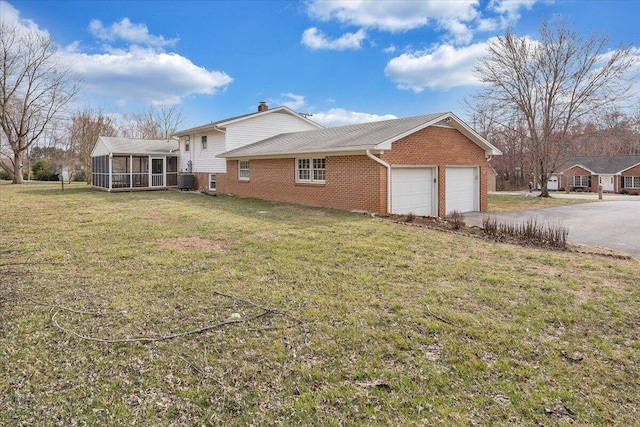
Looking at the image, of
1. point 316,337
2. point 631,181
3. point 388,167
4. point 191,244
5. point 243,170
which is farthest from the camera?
point 631,181

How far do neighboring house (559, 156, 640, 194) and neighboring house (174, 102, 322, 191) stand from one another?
1604 inches

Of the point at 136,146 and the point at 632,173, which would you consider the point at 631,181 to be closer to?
the point at 632,173

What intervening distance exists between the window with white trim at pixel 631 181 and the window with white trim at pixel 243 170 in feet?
163

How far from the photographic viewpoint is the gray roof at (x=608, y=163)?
46.0m

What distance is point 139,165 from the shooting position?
1107 inches

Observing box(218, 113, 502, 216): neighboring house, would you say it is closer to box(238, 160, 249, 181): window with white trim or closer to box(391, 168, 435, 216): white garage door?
box(391, 168, 435, 216): white garage door

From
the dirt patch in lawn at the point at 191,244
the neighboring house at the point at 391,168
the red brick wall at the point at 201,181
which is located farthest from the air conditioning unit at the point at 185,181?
the dirt patch in lawn at the point at 191,244

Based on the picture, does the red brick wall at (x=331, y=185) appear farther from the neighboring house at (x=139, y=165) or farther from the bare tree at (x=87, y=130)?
the bare tree at (x=87, y=130)

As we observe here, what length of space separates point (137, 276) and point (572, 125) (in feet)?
101

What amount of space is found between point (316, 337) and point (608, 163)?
191 ft

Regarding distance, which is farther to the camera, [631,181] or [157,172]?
[631,181]

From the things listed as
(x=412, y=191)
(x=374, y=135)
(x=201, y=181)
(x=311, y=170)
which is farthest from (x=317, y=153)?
(x=201, y=181)

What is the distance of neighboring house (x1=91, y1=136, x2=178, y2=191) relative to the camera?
24.2m

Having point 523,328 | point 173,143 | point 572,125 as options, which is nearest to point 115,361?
point 523,328
